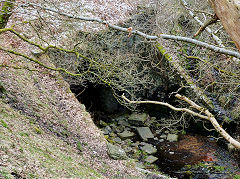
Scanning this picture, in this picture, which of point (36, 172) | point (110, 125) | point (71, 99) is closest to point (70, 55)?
point (71, 99)

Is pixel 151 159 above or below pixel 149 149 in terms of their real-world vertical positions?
below

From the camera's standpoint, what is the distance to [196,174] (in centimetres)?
883

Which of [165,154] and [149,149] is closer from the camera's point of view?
[165,154]

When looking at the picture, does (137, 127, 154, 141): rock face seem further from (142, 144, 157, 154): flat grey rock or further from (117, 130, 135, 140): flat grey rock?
(142, 144, 157, 154): flat grey rock

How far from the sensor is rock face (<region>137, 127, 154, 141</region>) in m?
11.5

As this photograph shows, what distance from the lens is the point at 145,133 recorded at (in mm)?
11734

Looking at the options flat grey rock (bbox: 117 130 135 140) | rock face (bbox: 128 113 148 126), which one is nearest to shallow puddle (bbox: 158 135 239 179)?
flat grey rock (bbox: 117 130 135 140)

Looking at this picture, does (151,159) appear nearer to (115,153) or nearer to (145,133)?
(145,133)

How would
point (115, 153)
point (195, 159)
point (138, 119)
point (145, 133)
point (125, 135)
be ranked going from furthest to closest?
point (138, 119), point (145, 133), point (125, 135), point (195, 159), point (115, 153)

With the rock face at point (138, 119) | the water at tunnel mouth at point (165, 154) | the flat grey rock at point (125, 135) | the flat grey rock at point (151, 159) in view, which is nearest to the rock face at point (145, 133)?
the flat grey rock at point (125, 135)

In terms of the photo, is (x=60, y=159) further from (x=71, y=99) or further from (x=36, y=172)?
(x=71, y=99)

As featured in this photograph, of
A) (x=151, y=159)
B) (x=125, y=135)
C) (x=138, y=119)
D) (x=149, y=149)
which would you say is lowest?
(x=151, y=159)

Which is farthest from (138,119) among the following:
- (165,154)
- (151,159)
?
(151,159)

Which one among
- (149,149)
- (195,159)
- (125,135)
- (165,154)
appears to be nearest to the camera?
(195,159)
